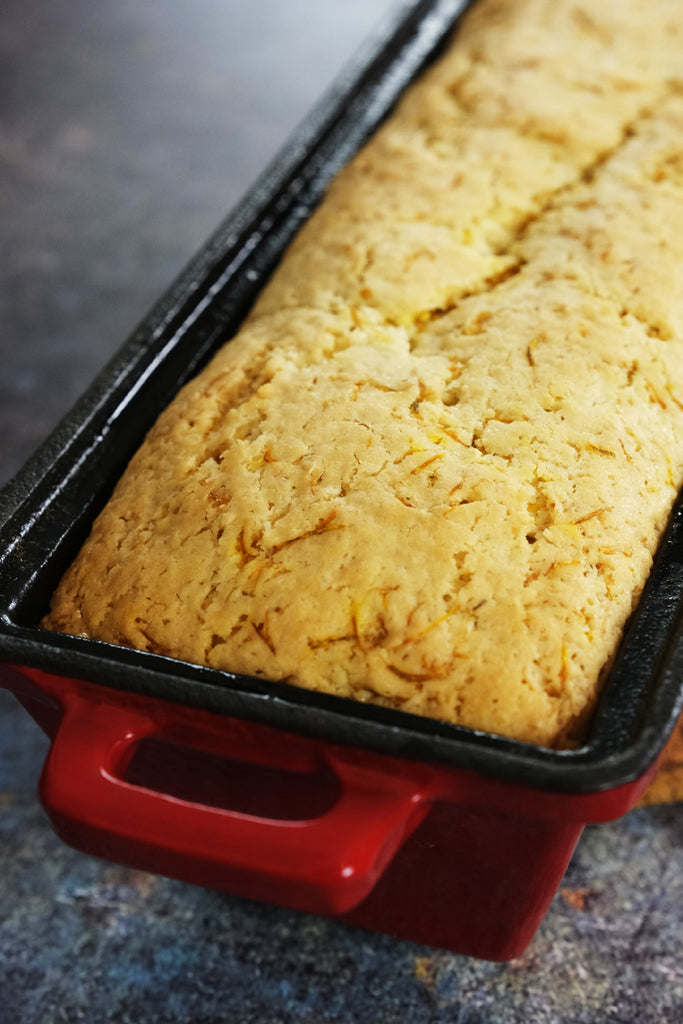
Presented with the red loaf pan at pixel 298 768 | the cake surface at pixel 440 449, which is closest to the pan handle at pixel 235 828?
the red loaf pan at pixel 298 768

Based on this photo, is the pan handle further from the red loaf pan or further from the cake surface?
the cake surface

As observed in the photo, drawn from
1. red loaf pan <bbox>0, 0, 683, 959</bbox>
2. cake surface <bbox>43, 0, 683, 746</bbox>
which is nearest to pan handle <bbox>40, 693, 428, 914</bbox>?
red loaf pan <bbox>0, 0, 683, 959</bbox>

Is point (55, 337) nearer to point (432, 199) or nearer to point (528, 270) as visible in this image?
point (432, 199)

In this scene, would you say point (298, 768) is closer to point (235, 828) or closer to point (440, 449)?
point (235, 828)

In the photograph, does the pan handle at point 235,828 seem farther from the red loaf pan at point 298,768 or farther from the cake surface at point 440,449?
the cake surface at point 440,449

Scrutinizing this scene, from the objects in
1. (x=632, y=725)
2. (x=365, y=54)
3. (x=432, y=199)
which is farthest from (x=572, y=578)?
(x=365, y=54)
